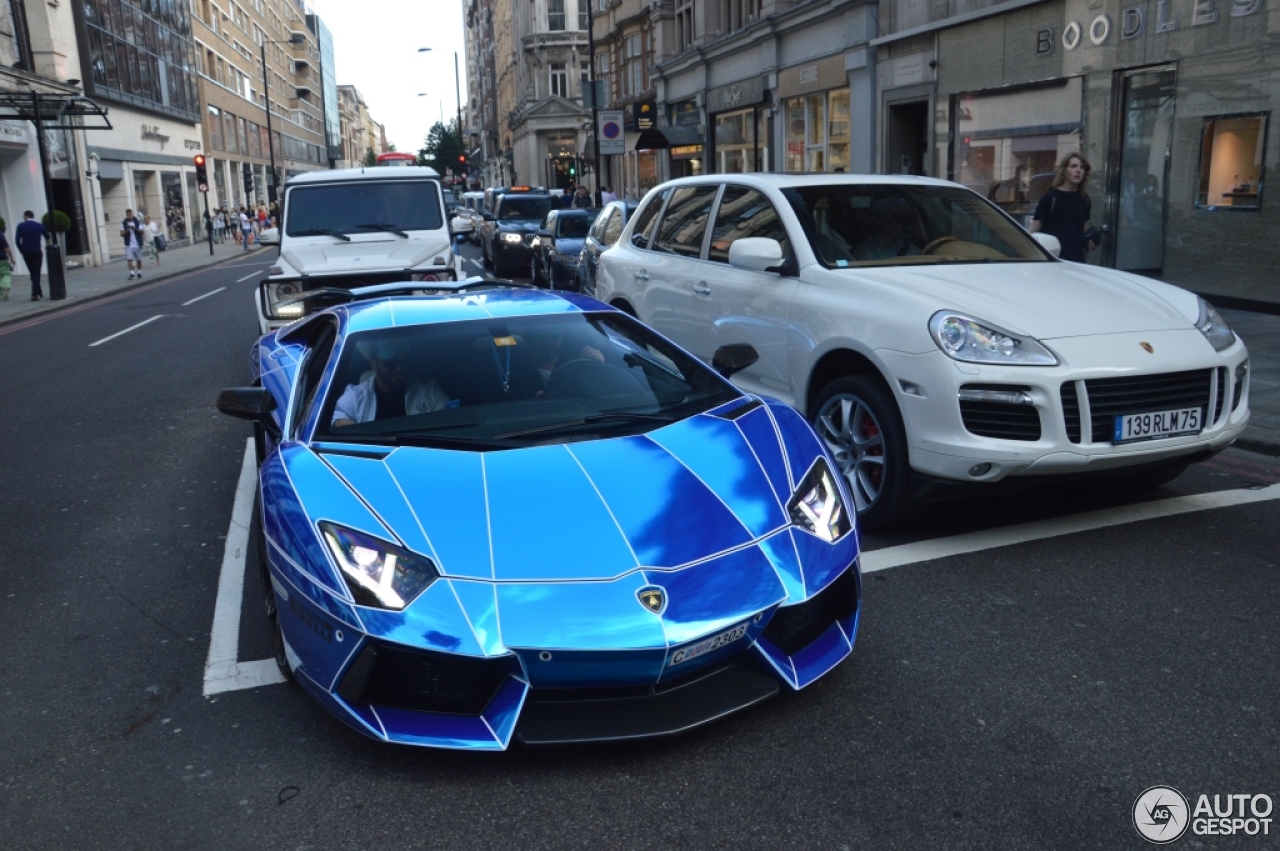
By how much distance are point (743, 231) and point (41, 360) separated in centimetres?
1089

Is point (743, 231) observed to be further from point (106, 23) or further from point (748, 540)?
point (106, 23)

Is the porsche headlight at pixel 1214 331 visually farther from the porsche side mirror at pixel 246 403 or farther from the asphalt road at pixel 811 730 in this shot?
the porsche side mirror at pixel 246 403

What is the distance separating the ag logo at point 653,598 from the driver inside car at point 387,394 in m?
1.34

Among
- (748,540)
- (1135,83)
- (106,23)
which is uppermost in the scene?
(106,23)

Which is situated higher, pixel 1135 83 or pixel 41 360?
pixel 1135 83

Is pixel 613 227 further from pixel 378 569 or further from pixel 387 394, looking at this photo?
pixel 378 569

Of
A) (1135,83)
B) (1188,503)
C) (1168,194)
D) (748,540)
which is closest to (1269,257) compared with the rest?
(1168,194)

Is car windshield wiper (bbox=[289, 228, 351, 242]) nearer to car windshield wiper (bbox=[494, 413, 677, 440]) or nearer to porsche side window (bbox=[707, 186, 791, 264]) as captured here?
porsche side window (bbox=[707, 186, 791, 264])

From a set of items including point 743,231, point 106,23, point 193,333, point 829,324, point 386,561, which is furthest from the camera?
point 106,23

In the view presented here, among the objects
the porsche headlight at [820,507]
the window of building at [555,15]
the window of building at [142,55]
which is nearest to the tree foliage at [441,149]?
the window of building at [555,15]

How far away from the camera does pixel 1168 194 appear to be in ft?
44.1

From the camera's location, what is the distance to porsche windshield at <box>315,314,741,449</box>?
384cm

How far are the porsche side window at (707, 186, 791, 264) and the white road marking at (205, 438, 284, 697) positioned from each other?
3257mm

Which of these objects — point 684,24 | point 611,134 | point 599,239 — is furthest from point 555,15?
point 599,239
